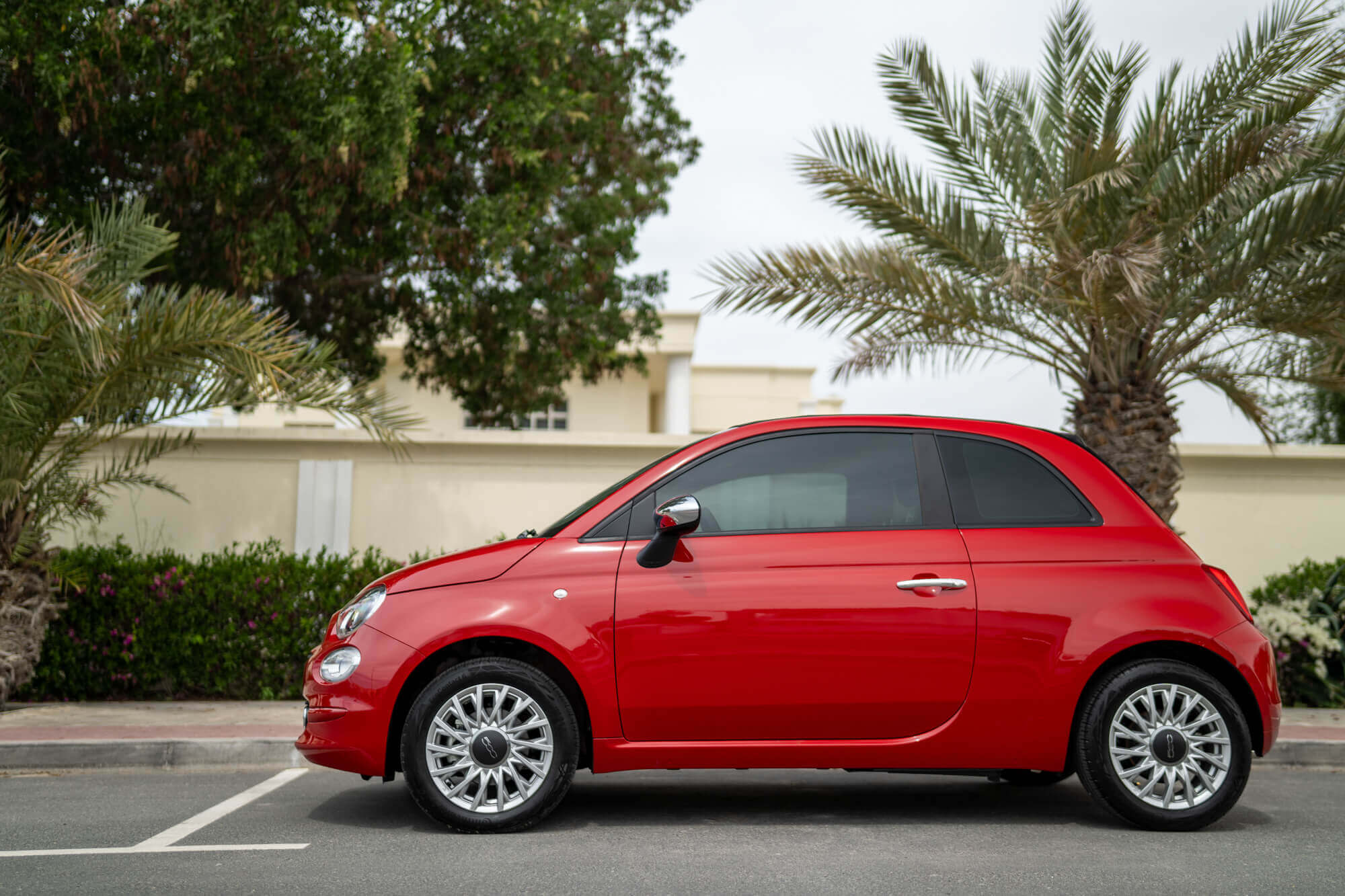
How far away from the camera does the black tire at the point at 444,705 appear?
507cm

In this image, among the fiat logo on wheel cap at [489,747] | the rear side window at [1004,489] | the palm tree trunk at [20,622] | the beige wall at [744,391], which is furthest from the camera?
the beige wall at [744,391]

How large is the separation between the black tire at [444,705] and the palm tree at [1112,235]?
5.22 metres

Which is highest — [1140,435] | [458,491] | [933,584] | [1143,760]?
[1140,435]

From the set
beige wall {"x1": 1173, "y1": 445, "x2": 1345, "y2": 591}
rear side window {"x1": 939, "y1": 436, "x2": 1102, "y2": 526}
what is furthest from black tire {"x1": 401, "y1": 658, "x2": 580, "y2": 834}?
beige wall {"x1": 1173, "y1": 445, "x2": 1345, "y2": 591}

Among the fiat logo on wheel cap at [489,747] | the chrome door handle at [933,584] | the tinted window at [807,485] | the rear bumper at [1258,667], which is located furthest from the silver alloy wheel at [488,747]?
the rear bumper at [1258,667]

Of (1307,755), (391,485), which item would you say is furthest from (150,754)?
(1307,755)

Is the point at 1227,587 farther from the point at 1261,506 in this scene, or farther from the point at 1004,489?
the point at 1261,506

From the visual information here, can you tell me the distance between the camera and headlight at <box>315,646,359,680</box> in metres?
5.18

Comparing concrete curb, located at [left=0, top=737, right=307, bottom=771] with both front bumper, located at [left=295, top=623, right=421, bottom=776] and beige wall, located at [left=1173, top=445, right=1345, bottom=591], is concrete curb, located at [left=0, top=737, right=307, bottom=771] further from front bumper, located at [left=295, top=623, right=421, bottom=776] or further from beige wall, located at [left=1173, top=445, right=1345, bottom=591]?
beige wall, located at [left=1173, top=445, right=1345, bottom=591]

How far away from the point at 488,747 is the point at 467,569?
2.57 ft

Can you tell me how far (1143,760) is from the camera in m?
5.22

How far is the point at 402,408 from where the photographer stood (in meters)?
8.56

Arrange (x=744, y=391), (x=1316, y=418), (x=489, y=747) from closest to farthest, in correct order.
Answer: (x=489, y=747), (x=1316, y=418), (x=744, y=391)

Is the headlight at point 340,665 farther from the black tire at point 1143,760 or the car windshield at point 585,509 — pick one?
the black tire at point 1143,760
